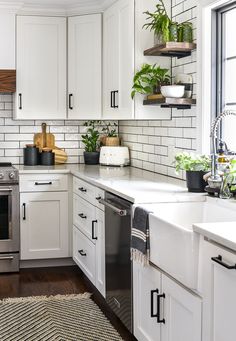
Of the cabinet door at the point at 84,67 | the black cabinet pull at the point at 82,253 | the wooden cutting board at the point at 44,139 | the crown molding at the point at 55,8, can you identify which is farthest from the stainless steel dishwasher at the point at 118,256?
the crown molding at the point at 55,8

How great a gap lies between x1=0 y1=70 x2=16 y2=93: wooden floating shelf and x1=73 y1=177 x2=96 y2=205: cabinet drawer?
3.55ft

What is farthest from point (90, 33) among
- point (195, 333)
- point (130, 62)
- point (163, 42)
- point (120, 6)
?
point (195, 333)

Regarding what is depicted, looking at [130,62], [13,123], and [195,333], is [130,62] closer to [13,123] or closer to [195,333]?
[13,123]

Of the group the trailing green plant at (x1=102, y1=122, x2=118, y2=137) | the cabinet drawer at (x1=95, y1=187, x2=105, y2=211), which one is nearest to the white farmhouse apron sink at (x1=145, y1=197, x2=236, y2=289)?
the cabinet drawer at (x1=95, y1=187, x2=105, y2=211)

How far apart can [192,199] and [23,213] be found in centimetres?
219

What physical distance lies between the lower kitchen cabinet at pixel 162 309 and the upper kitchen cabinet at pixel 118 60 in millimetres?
1675

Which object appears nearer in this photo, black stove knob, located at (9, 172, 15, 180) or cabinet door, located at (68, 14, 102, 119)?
black stove knob, located at (9, 172, 15, 180)

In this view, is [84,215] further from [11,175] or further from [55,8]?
[55,8]

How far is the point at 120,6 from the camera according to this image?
4691 millimetres

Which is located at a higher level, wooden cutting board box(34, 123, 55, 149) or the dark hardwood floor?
wooden cutting board box(34, 123, 55, 149)

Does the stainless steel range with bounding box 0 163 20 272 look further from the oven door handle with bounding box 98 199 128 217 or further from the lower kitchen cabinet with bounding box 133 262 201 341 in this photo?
the lower kitchen cabinet with bounding box 133 262 201 341

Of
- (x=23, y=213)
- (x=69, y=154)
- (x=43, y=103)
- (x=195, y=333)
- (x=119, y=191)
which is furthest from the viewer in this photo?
(x=69, y=154)

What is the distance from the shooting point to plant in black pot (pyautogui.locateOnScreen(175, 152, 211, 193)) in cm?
345

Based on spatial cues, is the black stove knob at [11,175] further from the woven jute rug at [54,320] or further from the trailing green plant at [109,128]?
the trailing green plant at [109,128]
